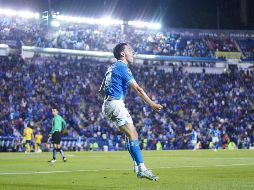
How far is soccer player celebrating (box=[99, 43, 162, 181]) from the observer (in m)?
10.8

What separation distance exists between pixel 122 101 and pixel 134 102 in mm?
39966

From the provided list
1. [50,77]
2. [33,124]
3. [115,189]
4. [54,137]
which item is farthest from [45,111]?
[115,189]

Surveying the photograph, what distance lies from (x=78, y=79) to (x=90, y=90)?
1.70 m

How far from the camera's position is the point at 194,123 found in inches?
2040

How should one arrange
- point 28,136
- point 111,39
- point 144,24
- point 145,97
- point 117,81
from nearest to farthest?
point 145,97 → point 117,81 → point 28,136 → point 111,39 → point 144,24

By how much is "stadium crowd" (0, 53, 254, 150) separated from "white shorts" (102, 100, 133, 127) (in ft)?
99.5

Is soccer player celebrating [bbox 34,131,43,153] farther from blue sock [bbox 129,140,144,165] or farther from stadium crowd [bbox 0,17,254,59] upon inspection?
blue sock [bbox 129,140,144,165]

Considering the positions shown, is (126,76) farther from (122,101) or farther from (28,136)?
(28,136)

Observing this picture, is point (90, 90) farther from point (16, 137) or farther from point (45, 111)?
point (16, 137)

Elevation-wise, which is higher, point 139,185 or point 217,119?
point 217,119

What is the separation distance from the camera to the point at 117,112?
10.9 m

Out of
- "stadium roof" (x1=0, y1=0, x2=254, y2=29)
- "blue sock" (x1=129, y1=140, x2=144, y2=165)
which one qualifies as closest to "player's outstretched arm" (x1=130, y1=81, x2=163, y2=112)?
Answer: "blue sock" (x1=129, y1=140, x2=144, y2=165)

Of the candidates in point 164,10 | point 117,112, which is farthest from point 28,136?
point 164,10

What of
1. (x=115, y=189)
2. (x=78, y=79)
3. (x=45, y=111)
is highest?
(x=78, y=79)
